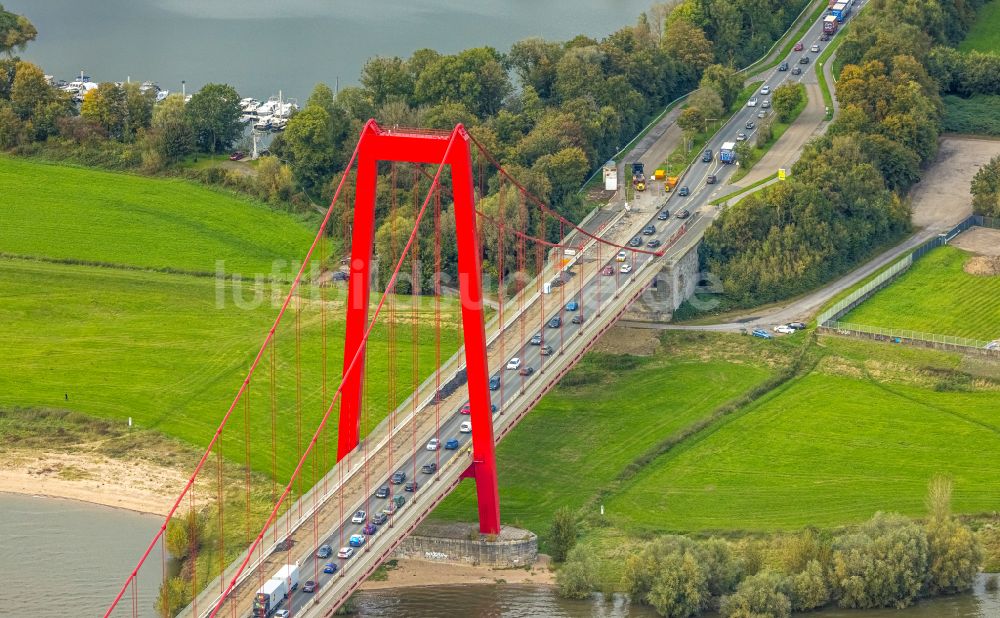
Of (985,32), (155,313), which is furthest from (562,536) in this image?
(985,32)

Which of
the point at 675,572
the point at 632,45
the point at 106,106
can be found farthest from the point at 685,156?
the point at 675,572

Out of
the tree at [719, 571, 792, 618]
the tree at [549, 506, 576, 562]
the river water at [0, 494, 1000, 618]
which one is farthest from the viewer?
the tree at [549, 506, 576, 562]

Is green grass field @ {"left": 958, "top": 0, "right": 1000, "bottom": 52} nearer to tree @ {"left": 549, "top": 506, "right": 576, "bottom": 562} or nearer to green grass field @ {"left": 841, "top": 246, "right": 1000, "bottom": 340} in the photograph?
green grass field @ {"left": 841, "top": 246, "right": 1000, "bottom": 340}

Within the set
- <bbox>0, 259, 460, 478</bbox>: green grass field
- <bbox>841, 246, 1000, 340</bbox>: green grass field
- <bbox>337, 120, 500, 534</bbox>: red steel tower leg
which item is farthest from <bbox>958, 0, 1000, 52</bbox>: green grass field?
<bbox>337, 120, 500, 534</bbox>: red steel tower leg

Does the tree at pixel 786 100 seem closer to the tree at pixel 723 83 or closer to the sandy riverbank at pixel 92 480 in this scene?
the tree at pixel 723 83

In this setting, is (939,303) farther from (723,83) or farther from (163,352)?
(163,352)

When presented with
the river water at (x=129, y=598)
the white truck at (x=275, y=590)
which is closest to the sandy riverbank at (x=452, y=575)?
the river water at (x=129, y=598)
